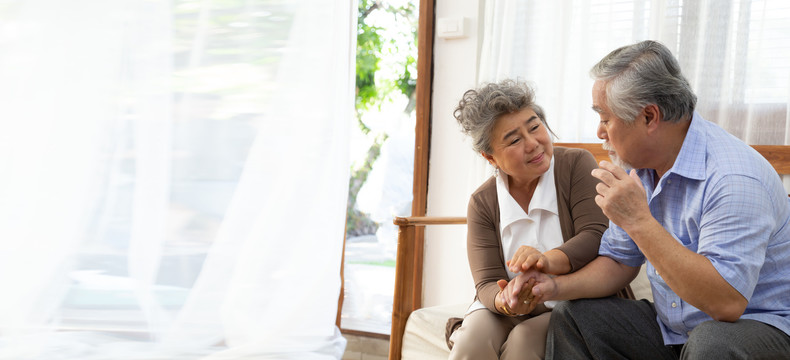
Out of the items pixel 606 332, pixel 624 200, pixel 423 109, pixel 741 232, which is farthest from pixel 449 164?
pixel 741 232

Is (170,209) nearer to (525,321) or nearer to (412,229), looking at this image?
(412,229)

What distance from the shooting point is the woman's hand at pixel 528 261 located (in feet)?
5.13

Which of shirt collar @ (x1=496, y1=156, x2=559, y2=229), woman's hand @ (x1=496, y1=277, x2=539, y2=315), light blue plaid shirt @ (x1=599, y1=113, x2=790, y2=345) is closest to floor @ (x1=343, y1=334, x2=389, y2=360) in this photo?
shirt collar @ (x1=496, y1=156, x2=559, y2=229)

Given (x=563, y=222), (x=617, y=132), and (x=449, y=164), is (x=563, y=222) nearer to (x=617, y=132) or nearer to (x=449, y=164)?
(x=617, y=132)

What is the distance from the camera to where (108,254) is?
8.67 ft

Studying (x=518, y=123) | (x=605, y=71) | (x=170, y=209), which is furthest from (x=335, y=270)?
(x=605, y=71)

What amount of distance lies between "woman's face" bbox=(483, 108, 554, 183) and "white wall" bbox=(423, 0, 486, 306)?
1.07 meters

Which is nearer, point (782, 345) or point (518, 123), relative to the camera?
point (782, 345)

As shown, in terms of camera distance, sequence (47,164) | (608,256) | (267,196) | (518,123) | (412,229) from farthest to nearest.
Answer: (267,196) → (47,164) → (412,229) → (518,123) → (608,256)

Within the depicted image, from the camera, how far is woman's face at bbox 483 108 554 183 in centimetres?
178

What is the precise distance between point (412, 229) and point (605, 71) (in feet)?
3.00

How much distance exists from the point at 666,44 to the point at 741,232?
1369mm

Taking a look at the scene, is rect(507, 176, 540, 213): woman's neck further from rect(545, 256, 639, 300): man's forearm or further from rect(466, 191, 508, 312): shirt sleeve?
rect(545, 256, 639, 300): man's forearm

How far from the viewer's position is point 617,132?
56.1 inches
